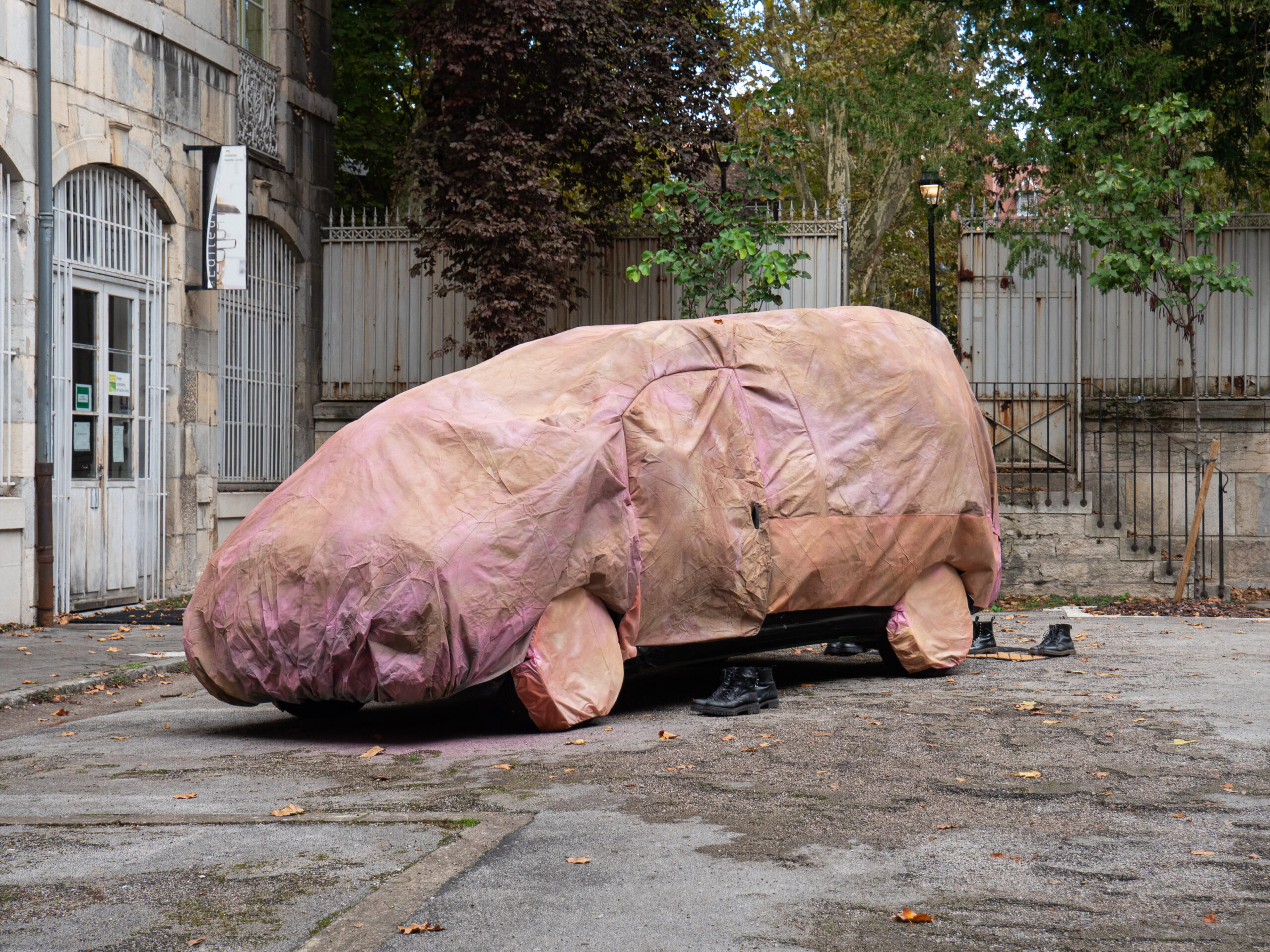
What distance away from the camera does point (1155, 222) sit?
565 inches

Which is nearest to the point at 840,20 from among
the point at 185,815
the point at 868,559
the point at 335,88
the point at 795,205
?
the point at 795,205

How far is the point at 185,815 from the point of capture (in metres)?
5.29

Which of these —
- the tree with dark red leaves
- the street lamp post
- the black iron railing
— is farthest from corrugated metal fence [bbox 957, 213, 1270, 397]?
the tree with dark red leaves

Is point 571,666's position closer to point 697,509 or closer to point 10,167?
point 697,509

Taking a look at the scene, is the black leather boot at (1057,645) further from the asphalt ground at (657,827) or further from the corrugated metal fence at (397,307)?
the corrugated metal fence at (397,307)

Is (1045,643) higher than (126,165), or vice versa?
(126,165)

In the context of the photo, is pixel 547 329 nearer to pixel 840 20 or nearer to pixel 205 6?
pixel 205 6

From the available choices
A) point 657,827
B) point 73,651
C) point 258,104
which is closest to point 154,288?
point 258,104

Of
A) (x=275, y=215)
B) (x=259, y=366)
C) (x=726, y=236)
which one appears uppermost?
(x=275, y=215)

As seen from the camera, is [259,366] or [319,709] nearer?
[319,709]

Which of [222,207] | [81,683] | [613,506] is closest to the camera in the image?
[613,506]

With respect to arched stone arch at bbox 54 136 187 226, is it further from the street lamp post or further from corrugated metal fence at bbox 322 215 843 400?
the street lamp post

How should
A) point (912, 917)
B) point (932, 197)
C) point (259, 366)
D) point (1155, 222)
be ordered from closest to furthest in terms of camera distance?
point (912, 917)
point (1155, 222)
point (259, 366)
point (932, 197)

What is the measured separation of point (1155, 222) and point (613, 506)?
914cm
